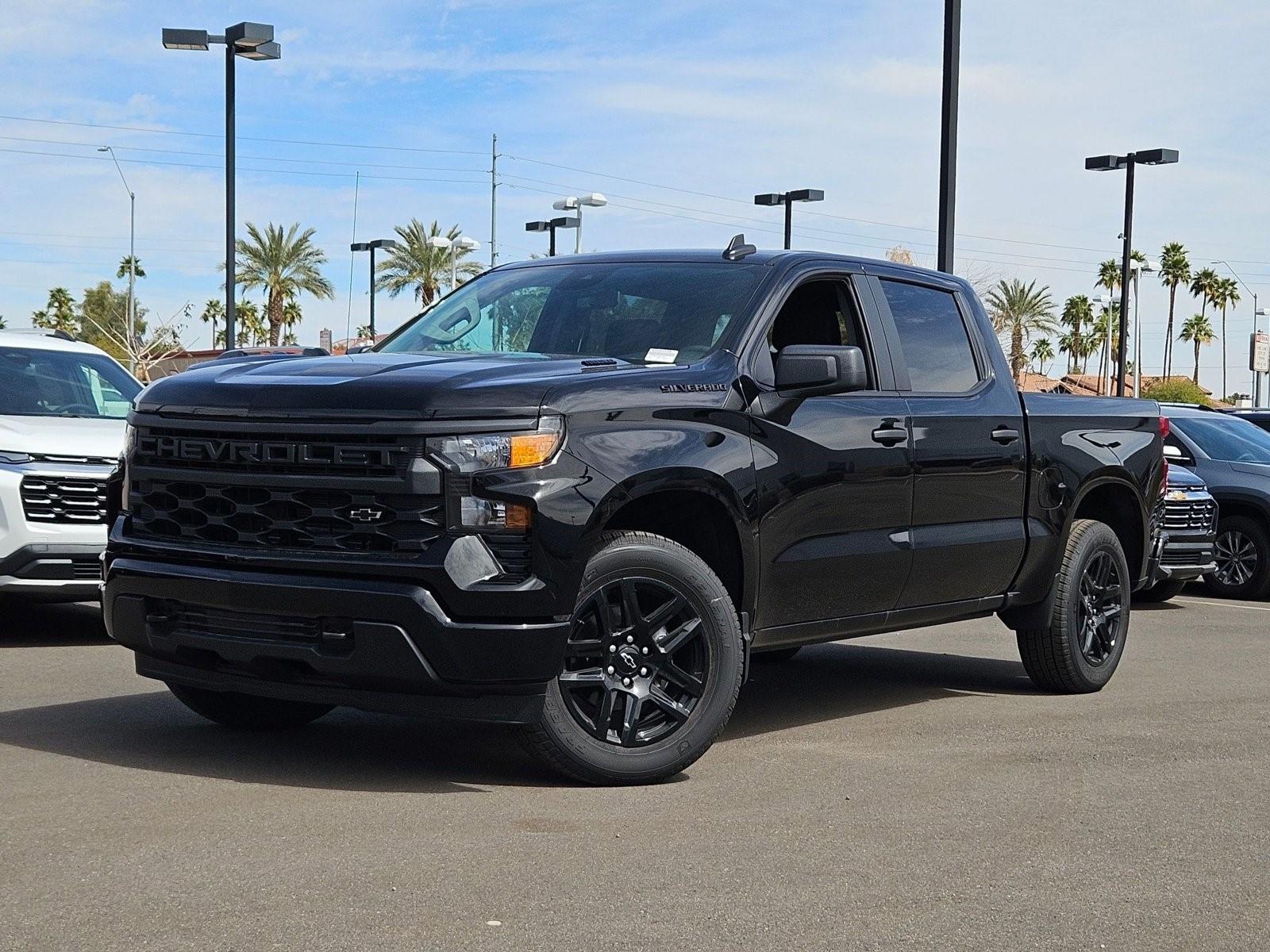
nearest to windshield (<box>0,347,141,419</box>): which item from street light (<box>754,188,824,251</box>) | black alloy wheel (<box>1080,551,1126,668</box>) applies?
black alloy wheel (<box>1080,551,1126,668</box>)

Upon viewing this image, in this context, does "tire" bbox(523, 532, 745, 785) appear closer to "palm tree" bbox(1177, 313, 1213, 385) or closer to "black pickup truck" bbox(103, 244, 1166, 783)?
"black pickup truck" bbox(103, 244, 1166, 783)

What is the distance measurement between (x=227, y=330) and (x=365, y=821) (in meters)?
18.6

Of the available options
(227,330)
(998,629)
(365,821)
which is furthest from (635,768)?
(227,330)

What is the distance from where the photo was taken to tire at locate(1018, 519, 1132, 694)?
833 centimetres

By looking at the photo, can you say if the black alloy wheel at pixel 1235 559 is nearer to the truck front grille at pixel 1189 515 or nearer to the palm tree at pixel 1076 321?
the truck front grille at pixel 1189 515

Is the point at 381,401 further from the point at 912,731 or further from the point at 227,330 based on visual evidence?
the point at 227,330

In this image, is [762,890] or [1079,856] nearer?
[762,890]

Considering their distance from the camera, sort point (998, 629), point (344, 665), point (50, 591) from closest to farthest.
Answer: point (344, 665), point (50, 591), point (998, 629)

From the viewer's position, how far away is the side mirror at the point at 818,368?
6.35 m

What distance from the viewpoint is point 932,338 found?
25.4ft

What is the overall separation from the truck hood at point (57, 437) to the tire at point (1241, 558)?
953 centimetres

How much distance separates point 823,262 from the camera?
7.14 meters

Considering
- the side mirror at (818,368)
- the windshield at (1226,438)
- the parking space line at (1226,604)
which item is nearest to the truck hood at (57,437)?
the side mirror at (818,368)

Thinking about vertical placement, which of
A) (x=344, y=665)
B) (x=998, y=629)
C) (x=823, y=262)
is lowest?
(x=998, y=629)
